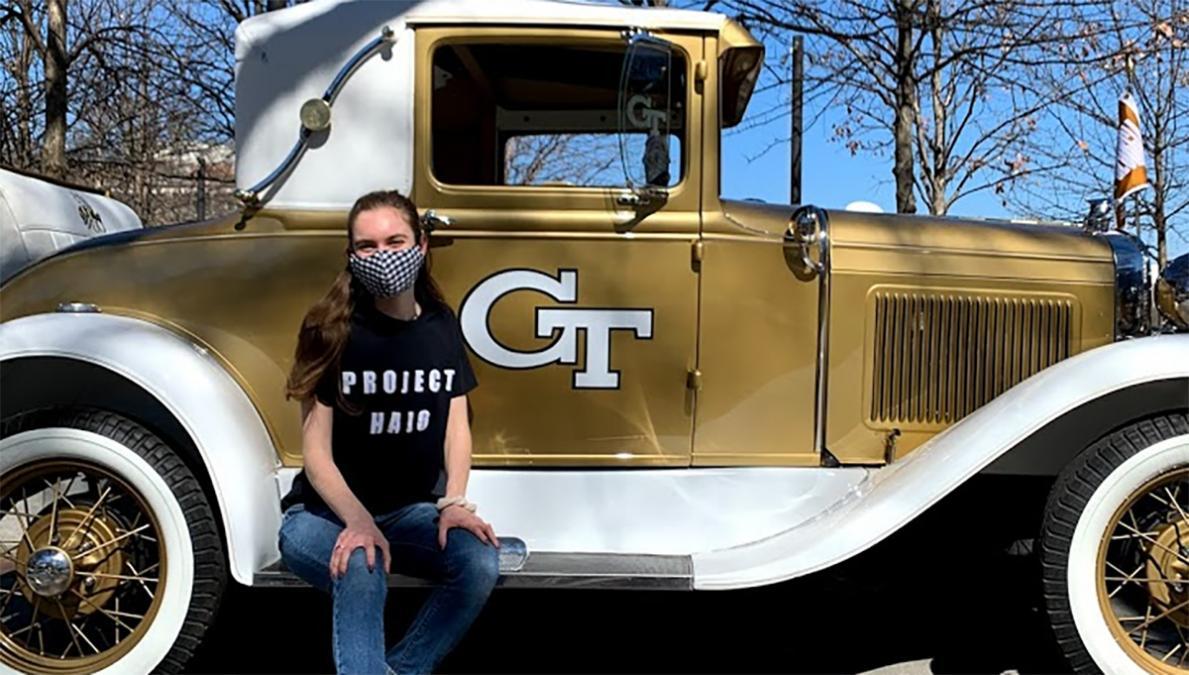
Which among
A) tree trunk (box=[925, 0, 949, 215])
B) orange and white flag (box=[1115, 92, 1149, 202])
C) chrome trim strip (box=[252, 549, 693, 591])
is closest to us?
chrome trim strip (box=[252, 549, 693, 591])

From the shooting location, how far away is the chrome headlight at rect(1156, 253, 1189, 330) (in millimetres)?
3113

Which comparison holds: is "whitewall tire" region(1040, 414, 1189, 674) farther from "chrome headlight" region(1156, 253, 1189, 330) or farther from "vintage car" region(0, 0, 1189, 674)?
"chrome headlight" region(1156, 253, 1189, 330)

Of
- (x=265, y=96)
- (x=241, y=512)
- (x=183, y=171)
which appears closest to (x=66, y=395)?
(x=241, y=512)

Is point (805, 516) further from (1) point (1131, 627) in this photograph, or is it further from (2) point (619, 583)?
(1) point (1131, 627)

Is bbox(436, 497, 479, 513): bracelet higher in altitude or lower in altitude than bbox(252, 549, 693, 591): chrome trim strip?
higher

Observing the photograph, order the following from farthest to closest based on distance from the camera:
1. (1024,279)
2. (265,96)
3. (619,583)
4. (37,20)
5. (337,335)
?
1. (37,20)
2. (1024,279)
3. (265,96)
4. (619,583)
5. (337,335)

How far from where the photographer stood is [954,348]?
10.7 feet

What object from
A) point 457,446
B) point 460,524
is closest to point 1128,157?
point 457,446

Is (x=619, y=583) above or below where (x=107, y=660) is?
above

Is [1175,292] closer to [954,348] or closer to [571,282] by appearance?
[954,348]

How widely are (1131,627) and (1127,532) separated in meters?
0.27

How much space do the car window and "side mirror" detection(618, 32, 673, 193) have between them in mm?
Answer: 16

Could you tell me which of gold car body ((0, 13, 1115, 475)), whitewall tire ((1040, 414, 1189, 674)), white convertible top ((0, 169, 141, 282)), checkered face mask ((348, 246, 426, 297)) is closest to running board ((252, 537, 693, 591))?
gold car body ((0, 13, 1115, 475))

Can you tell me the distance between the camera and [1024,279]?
3299 millimetres
